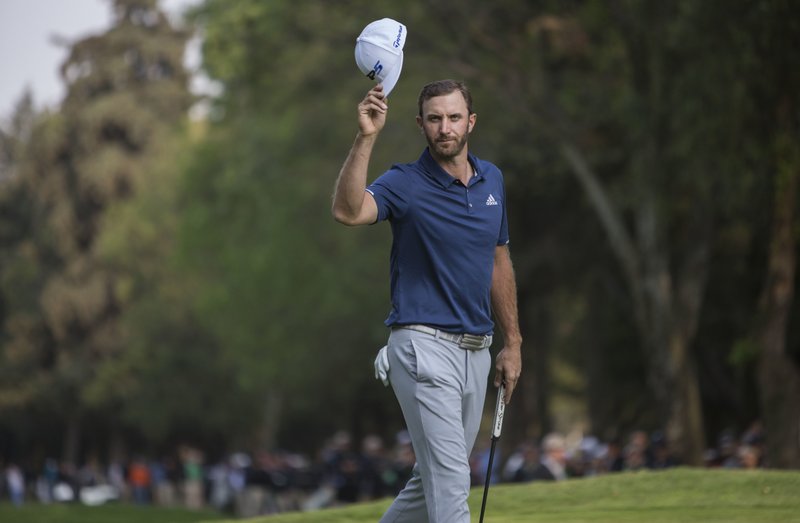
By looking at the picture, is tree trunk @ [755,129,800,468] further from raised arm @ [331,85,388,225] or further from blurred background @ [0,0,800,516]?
raised arm @ [331,85,388,225]

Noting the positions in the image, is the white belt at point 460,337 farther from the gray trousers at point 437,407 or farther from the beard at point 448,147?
the beard at point 448,147

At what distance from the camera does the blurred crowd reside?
24219mm

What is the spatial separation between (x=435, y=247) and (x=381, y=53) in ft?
3.06

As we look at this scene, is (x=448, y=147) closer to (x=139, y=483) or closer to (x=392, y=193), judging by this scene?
(x=392, y=193)

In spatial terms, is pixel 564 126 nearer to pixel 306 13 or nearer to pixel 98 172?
pixel 306 13

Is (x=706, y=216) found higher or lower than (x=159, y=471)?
higher

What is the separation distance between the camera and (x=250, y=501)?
3819 cm

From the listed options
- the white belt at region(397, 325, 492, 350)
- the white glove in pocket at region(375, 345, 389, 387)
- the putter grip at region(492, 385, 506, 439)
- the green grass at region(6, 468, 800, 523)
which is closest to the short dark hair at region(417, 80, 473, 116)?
the white belt at region(397, 325, 492, 350)

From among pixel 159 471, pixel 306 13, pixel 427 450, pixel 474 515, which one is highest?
pixel 306 13

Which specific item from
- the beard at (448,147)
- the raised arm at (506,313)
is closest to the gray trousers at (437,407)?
the raised arm at (506,313)

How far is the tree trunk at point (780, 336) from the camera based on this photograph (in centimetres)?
2050

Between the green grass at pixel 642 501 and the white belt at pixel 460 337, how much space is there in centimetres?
348

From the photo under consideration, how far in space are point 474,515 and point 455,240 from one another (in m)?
4.48

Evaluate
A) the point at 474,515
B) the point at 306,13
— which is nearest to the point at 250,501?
the point at 306,13
